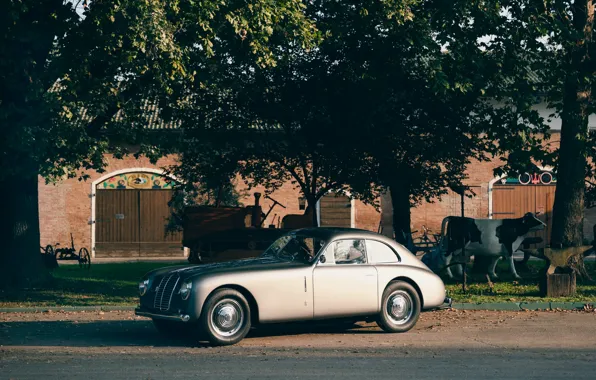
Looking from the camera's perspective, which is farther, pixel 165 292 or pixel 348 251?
pixel 348 251

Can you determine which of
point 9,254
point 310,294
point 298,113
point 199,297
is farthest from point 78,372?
point 298,113

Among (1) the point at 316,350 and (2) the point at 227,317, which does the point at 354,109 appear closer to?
(2) the point at 227,317

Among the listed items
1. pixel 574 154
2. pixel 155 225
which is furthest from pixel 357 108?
pixel 155 225

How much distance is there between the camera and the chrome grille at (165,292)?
33.9 feet

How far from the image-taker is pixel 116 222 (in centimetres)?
3394

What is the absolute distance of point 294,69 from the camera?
757 inches

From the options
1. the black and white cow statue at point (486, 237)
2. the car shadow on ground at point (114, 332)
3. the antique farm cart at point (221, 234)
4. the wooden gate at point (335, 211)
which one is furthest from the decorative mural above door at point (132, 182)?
the car shadow on ground at point (114, 332)

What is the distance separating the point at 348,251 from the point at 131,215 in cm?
2391

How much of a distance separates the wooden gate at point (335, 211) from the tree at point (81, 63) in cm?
1772

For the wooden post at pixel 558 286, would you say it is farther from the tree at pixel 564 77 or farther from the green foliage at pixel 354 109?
the green foliage at pixel 354 109

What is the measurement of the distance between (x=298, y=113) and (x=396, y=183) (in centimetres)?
271

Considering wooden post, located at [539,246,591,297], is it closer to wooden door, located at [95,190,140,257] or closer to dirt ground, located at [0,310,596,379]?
dirt ground, located at [0,310,596,379]

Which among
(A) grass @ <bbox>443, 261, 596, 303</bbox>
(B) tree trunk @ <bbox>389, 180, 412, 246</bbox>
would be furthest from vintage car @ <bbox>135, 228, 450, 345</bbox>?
(B) tree trunk @ <bbox>389, 180, 412, 246</bbox>

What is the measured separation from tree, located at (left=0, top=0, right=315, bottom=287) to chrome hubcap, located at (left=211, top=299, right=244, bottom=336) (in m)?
5.17
